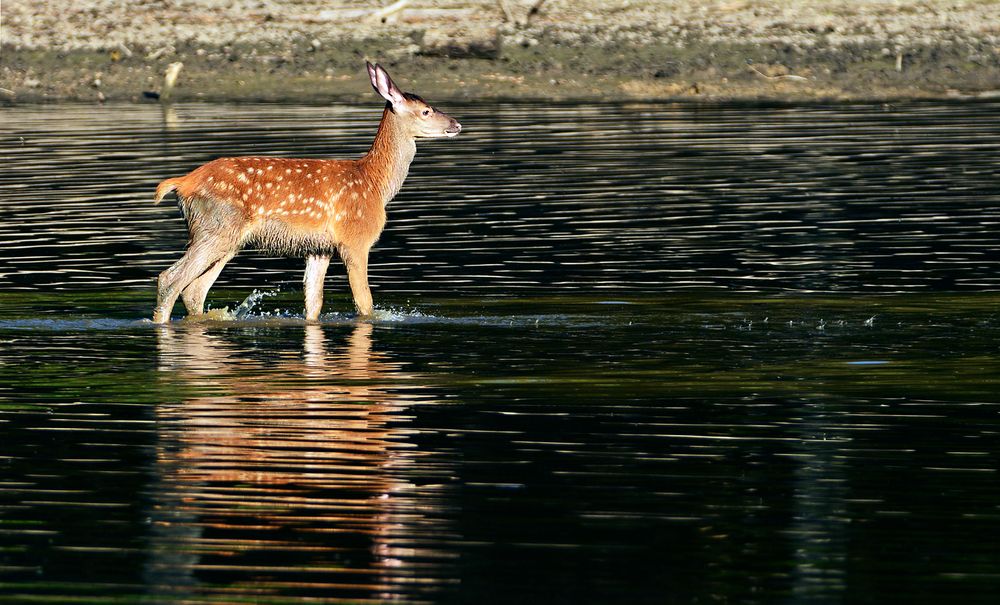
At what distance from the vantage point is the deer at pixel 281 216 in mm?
15016

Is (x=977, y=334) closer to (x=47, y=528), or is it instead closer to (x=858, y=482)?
(x=858, y=482)

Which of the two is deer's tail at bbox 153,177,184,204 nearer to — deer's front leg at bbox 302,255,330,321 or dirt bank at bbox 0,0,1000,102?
deer's front leg at bbox 302,255,330,321

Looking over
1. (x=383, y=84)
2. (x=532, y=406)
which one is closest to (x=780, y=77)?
(x=383, y=84)

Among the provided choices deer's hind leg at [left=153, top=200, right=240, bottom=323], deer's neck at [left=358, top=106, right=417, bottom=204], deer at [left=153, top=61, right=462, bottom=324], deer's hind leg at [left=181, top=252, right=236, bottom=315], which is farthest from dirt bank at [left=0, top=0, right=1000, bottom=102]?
deer's hind leg at [left=153, top=200, right=240, bottom=323]

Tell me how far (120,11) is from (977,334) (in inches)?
1140

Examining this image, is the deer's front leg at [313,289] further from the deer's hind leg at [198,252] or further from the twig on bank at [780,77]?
the twig on bank at [780,77]

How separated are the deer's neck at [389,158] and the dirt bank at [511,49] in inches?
778

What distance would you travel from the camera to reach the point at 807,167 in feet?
84.7

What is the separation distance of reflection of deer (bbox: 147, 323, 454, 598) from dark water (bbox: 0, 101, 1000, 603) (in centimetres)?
2

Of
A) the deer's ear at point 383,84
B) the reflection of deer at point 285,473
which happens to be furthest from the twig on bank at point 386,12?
the reflection of deer at point 285,473

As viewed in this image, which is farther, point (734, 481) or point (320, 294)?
point (320, 294)

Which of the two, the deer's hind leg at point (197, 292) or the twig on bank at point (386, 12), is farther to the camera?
the twig on bank at point (386, 12)

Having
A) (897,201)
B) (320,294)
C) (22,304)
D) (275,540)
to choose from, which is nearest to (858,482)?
(275,540)

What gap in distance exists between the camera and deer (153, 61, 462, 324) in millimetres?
15016
